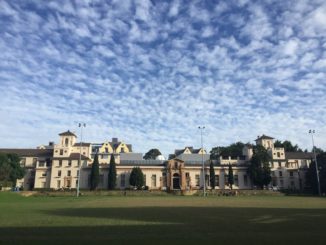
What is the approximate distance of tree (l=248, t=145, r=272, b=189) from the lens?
91.3 meters

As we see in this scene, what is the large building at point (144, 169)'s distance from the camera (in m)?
95.8

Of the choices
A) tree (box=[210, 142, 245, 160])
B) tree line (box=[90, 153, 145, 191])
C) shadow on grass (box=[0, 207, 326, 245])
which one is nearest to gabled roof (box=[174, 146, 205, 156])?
tree (box=[210, 142, 245, 160])

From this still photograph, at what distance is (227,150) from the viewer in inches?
5032

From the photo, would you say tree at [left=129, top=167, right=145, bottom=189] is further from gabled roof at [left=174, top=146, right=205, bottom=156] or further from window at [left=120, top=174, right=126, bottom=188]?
gabled roof at [left=174, top=146, right=205, bottom=156]

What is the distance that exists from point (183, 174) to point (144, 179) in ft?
38.5

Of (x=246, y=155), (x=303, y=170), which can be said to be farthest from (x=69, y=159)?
(x=303, y=170)

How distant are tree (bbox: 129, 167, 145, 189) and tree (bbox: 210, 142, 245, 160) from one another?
146 feet

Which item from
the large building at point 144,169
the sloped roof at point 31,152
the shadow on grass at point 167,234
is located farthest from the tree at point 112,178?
the shadow on grass at point 167,234

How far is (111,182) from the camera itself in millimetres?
90062

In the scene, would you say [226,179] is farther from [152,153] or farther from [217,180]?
[152,153]

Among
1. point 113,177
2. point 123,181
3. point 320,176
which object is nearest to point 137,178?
point 113,177

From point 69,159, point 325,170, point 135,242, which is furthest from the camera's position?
point 69,159

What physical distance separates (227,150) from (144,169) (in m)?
42.5

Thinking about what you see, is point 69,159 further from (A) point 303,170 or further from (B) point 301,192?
(A) point 303,170
